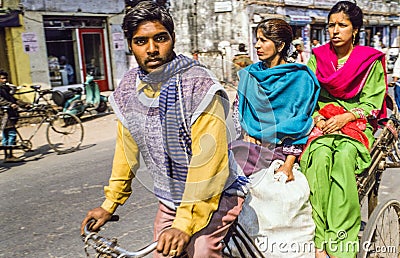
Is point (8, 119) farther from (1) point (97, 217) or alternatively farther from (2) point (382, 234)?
(2) point (382, 234)

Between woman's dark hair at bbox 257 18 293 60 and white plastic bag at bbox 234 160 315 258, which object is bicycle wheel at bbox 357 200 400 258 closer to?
white plastic bag at bbox 234 160 315 258

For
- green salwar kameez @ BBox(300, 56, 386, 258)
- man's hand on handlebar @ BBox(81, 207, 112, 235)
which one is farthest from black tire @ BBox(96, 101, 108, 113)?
man's hand on handlebar @ BBox(81, 207, 112, 235)

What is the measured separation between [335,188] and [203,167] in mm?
1146

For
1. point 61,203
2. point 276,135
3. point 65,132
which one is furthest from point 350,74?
point 65,132

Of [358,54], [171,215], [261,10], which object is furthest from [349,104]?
[261,10]

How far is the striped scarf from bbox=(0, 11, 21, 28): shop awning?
1027 centimetres

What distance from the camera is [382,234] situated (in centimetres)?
300

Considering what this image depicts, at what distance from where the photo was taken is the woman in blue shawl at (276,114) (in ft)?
8.15

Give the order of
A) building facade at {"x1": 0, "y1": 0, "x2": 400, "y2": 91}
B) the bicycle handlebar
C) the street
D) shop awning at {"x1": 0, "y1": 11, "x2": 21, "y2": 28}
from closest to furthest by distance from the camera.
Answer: the bicycle handlebar
the street
shop awning at {"x1": 0, "y1": 11, "x2": 21, "y2": 28}
building facade at {"x1": 0, "y1": 0, "x2": 400, "y2": 91}

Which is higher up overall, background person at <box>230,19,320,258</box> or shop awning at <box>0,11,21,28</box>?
shop awning at <box>0,11,21,28</box>

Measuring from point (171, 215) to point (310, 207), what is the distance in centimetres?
92

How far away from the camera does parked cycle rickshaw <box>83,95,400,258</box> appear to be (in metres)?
2.19

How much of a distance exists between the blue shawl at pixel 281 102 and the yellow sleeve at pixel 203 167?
81 centimetres

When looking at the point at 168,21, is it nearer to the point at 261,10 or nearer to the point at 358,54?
the point at 358,54
